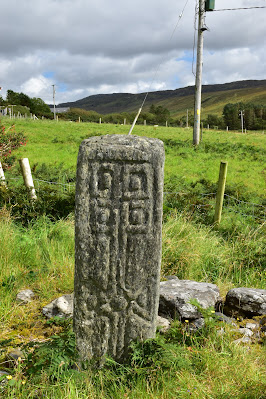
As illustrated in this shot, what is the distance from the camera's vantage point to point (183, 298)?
391 cm

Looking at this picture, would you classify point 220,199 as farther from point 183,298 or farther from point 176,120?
point 176,120

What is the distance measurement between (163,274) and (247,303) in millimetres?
1153

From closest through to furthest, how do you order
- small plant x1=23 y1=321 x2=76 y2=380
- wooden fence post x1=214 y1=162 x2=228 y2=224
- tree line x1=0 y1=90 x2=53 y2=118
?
small plant x1=23 y1=321 x2=76 y2=380, wooden fence post x1=214 y1=162 x2=228 y2=224, tree line x1=0 y1=90 x2=53 y2=118

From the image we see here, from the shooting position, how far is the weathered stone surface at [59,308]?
3.92m

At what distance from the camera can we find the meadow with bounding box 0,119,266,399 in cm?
278

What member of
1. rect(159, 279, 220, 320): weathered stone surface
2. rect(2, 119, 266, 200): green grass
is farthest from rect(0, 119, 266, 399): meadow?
rect(2, 119, 266, 200): green grass

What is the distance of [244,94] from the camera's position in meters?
125

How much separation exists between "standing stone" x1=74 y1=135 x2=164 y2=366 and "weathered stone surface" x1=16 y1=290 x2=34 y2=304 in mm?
1263

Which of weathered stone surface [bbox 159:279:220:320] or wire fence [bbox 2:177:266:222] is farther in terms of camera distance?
wire fence [bbox 2:177:266:222]

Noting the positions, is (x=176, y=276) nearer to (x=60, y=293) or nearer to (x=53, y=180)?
(x=60, y=293)

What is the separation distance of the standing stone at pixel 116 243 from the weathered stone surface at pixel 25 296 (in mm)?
1263

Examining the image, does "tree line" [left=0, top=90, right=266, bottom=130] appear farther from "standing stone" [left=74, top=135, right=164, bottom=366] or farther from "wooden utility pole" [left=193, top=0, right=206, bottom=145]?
"standing stone" [left=74, top=135, right=164, bottom=366]

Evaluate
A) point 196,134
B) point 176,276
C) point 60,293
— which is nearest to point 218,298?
point 176,276

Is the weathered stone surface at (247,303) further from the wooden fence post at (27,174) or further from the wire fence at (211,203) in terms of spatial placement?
the wooden fence post at (27,174)
